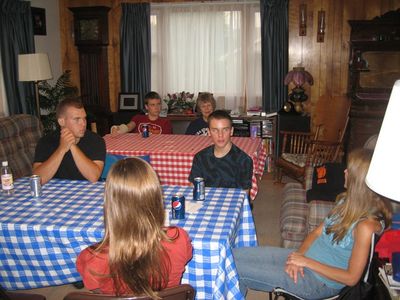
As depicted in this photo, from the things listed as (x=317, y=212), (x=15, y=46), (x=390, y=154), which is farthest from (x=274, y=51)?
(x=390, y=154)

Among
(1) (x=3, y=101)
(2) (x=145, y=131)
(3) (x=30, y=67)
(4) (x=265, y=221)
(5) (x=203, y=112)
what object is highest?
(3) (x=30, y=67)

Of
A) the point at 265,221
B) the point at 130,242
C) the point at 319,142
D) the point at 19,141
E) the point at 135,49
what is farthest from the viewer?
the point at 135,49

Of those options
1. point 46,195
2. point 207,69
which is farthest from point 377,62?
point 46,195

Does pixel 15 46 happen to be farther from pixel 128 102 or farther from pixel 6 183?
pixel 6 183

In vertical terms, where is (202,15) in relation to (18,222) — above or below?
above

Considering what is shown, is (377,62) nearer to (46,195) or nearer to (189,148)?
(189,148)

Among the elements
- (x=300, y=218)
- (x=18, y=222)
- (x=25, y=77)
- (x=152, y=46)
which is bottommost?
(x=300, y=218)

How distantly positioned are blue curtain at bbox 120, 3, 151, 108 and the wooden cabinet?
268cm

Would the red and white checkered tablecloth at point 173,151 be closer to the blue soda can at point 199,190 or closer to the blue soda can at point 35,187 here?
the blue soda can at point 199,190

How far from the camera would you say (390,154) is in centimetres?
84

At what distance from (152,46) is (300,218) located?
13.1 ft

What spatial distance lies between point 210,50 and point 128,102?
135cm

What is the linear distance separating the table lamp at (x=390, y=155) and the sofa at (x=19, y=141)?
349 cm

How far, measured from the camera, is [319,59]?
5543mm
